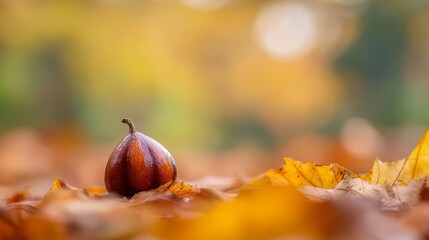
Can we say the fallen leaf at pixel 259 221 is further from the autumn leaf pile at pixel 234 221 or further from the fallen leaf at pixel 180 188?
the fallen leaf at pixel 180 188

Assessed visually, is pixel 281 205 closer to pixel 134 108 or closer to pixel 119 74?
pixel 119 74

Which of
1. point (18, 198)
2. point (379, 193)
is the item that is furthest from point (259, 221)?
point (18, 198)

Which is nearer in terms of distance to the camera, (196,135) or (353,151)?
(353,151)

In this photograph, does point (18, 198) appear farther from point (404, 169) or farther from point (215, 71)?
point (215, 71)

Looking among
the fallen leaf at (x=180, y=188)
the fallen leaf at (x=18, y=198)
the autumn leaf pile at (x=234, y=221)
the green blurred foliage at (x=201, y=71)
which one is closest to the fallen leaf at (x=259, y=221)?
the autumn leaf pile at (x=234, y=221)

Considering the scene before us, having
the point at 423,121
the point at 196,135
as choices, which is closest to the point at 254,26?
the point at 196,135

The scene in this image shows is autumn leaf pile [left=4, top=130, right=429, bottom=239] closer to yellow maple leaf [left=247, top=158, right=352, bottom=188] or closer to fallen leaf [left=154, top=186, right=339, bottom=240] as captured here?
fallen leaf [left=154, top=186, right=339, bottom=240]

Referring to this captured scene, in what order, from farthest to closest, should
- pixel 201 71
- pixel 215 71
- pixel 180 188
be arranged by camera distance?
1. pixel 215 71
2. pixel 201 71
3. pixel 180 188
